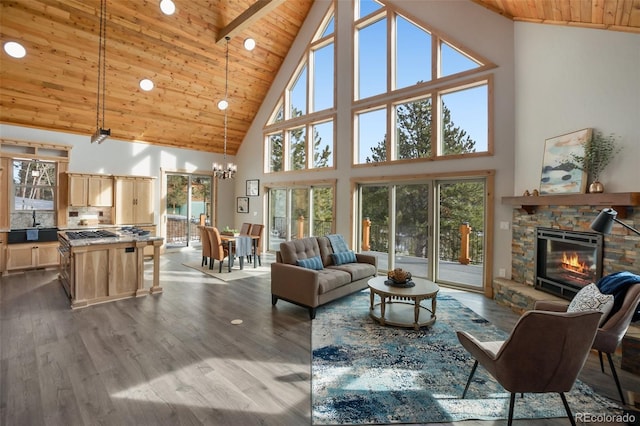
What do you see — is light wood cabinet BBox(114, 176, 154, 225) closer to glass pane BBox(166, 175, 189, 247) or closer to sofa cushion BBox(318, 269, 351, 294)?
glass pane BBox(166, 175, 189, 247)

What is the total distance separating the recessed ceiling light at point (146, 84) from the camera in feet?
22.8

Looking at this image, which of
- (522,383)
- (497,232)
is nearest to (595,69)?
(497,232)

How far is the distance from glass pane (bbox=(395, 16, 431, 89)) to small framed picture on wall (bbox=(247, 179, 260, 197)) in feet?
17.2

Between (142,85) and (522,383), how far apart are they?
8.47m

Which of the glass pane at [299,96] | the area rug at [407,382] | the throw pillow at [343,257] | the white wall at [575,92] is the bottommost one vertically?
the area rug at [407,382]

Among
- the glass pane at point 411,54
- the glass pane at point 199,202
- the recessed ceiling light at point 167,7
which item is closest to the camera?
the recessed ceiling light at point 167,7

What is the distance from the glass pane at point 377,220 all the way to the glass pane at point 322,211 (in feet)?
3.13

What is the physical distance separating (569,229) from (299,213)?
6.07 meters

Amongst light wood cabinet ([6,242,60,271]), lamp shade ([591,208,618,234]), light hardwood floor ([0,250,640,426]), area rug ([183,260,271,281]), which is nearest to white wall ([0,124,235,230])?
light wood cabinet ([6,242,60,271])

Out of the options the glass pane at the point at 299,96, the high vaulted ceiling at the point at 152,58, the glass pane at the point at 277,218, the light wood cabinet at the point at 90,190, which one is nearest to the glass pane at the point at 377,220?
the glass pane at the point at 277,218

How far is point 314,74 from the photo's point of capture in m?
8.20

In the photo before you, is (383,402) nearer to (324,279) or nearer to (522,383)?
(522,383)

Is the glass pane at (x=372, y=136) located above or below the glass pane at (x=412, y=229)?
above

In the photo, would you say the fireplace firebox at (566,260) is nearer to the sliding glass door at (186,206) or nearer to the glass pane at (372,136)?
the glass pane at (372,136)
